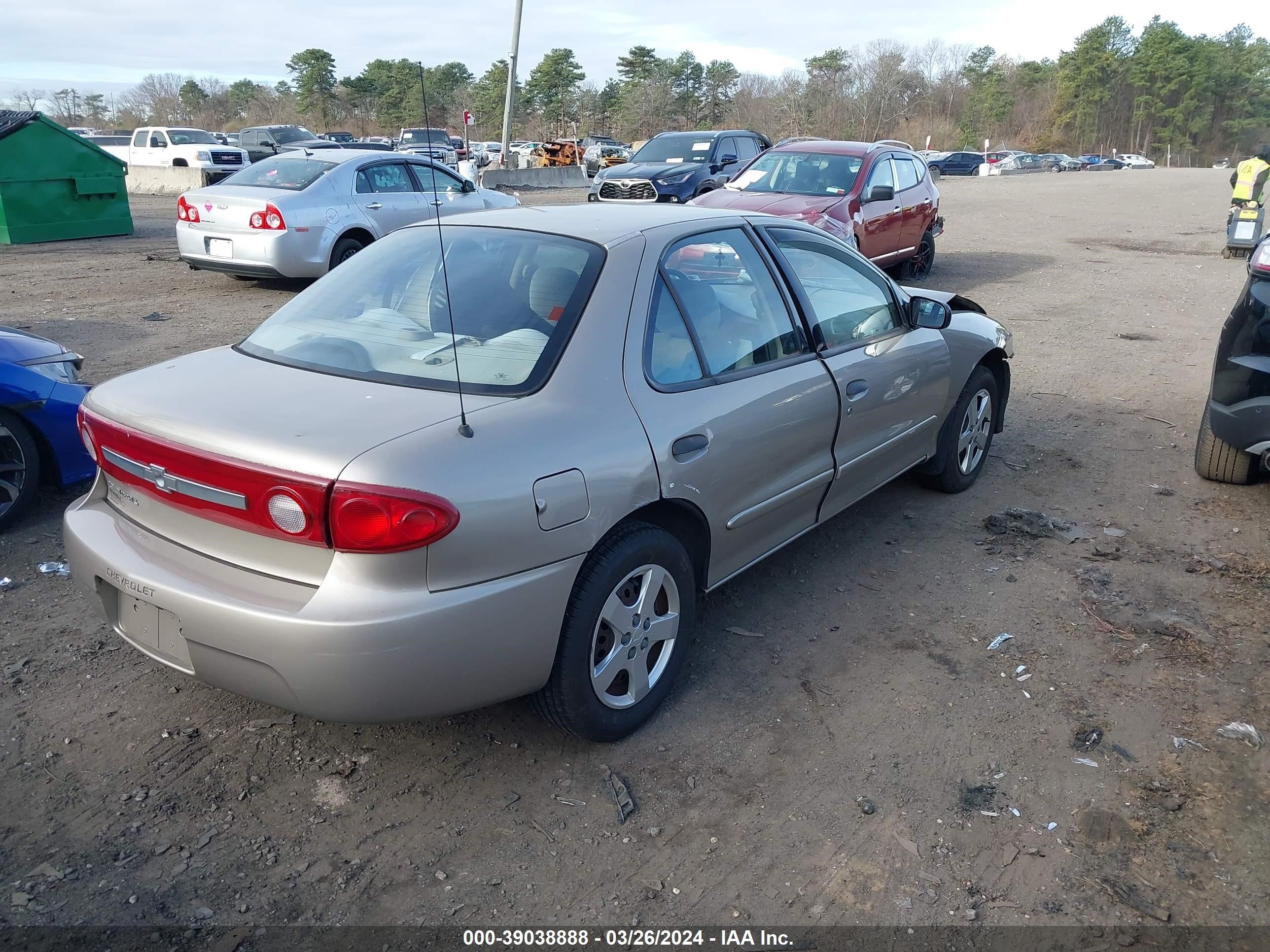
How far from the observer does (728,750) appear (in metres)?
3.31

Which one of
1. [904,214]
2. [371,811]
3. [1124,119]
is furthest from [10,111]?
[1124,119]

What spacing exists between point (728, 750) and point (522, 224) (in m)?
2.05

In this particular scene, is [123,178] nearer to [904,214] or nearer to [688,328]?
[904,214]

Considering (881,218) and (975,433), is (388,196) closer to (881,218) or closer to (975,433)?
(881,218)

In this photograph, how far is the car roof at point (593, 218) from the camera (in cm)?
363

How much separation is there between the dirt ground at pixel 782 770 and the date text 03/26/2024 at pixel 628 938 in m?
0.05

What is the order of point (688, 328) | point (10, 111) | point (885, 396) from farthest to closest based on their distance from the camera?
point (10, 111) → point (885, 396) → point (688, 328)

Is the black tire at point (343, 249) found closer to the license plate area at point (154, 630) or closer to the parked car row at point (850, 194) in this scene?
the parked car row at point (850, 194)

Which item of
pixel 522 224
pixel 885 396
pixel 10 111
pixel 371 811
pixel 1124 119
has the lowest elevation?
pixel 371 811

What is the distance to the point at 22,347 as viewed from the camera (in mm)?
5055

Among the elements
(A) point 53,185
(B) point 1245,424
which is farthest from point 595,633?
(A) point 53,185

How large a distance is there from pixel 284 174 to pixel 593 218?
29.5 ft

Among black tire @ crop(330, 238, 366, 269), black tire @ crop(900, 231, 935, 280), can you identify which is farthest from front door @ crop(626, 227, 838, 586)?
black tire @ crop(900, 231, 935, 280)

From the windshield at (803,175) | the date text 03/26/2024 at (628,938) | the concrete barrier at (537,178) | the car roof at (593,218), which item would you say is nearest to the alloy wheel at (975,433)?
the car roof at (593,218)
